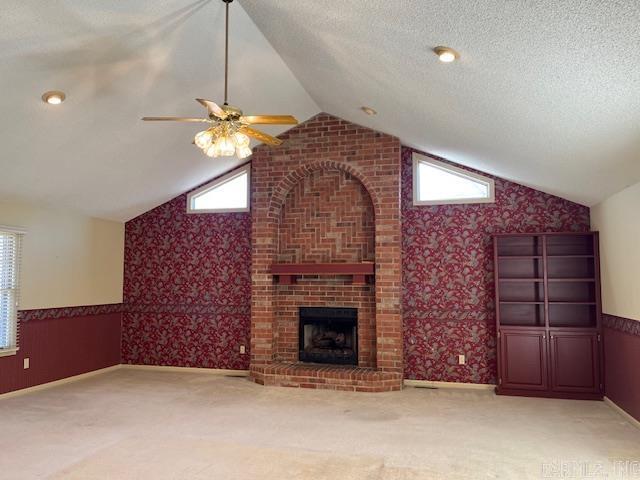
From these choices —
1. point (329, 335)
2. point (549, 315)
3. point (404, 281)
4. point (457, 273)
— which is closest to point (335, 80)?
point (404, 281)

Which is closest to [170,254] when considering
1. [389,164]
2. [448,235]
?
[389,164]

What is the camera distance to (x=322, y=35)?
141 inches

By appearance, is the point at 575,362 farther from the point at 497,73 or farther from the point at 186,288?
the point at 186,288

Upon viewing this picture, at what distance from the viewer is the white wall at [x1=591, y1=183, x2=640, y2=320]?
4.44 meters

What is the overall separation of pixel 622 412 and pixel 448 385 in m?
1.89

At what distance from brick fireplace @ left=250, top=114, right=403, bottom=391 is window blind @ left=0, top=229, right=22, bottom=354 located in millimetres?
2790

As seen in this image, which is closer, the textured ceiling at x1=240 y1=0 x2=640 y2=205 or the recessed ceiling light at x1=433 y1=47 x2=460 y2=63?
the textured ceiling at x1=240 y1=0 x2=640 y2=205

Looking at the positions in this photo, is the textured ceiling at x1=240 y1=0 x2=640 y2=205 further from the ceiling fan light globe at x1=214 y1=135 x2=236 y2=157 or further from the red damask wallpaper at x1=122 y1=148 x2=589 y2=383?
the ceiling fan light globe at x1=214 y1=135 x2=236 y2=157

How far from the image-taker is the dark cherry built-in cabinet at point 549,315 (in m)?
5.51

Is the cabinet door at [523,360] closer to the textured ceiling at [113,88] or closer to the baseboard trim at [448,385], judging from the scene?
the baseboard trim at [448,385]

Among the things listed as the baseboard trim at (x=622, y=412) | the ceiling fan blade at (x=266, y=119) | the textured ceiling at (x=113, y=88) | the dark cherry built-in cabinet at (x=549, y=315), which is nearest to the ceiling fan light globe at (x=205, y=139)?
the ceiling fan blade at (x=266, y=119)

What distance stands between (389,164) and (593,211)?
→ 8.05 ft

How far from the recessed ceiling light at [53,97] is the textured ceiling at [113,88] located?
5cm

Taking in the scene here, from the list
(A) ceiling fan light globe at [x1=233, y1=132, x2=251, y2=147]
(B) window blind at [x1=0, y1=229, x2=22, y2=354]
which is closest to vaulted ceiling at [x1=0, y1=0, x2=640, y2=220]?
(B) window blind at [x1=0, y1=229, x2=22, y2=354]
